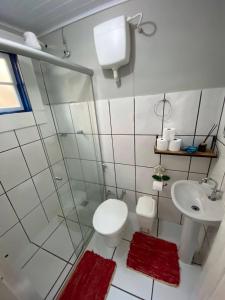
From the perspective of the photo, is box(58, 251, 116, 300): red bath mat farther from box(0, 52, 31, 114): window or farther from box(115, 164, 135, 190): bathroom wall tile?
box(0, 52, 31, 114): window

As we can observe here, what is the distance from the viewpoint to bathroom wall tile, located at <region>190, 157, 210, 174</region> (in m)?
1.29

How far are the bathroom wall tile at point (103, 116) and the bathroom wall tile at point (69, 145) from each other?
35 centimetres

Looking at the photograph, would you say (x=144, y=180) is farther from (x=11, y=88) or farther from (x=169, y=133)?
(x=11, y=88)

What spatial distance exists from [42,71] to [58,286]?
205cm

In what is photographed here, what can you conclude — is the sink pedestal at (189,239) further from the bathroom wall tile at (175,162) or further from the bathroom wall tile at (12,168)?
the bathroom wall tile at (12,168)

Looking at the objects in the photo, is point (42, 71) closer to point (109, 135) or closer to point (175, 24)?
point (109, 135)

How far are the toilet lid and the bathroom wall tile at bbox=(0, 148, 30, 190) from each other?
91cm

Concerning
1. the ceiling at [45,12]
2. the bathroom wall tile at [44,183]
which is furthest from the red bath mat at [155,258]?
the ceiling at [45,12]

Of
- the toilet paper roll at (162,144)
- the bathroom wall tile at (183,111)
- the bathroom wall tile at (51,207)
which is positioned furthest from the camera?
the bathroom wall tile at (51,207)

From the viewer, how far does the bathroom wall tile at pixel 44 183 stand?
65.3 inches

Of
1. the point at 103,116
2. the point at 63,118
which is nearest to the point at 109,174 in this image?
the point at 103,116

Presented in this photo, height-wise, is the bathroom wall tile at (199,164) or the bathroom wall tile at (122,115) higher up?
the bathroom wall tile at (122,115)

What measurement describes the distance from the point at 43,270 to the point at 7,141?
1.35 meters

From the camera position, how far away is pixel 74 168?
69.1 inches
